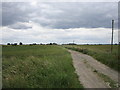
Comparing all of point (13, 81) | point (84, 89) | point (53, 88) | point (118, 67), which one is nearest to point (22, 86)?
point (13, 81)

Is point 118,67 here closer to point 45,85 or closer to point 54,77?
→ point 54,77

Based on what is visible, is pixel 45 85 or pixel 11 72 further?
pixel 11 72

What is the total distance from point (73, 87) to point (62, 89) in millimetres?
671

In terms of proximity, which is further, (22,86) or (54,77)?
(54,77)

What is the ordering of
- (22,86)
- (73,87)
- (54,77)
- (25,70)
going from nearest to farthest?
(22,86)
(73,87)
(54,77)
(25,70)

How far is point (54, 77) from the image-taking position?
9953 mm

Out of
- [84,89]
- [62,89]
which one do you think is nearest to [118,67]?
[84,89]

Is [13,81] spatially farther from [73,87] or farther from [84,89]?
[84,89]

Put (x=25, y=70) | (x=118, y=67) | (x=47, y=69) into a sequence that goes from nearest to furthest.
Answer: (x=25, y=70)
(x=47, y=69)
(x=118, y=67)

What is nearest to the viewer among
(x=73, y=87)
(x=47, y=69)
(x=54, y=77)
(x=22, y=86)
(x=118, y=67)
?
(x=22, y=86)

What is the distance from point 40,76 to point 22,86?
1848 mm

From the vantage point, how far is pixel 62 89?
28.3ft

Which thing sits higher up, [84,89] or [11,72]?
[11,72]

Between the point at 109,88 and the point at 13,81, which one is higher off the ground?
the point at 13,81
